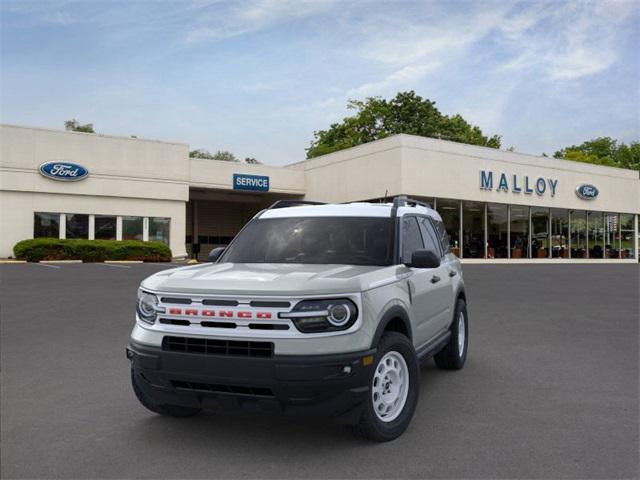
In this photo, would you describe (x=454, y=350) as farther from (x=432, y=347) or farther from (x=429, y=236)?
(x=429, y=236)

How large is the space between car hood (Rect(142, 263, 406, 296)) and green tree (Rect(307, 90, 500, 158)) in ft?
187

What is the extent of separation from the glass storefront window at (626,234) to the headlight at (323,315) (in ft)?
166

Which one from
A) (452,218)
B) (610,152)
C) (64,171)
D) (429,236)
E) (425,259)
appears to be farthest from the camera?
(610,152)

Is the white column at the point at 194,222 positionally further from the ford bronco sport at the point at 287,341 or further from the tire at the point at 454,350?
the ford bronco sport at the point at 287,341

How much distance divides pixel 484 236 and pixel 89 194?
83.4 feet

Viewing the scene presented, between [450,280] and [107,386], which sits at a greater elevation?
[450,280]

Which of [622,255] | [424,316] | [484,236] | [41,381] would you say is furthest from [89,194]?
[622,255]

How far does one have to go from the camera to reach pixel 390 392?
4383 mm

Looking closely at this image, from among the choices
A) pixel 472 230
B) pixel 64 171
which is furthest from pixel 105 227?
pixel 472 230

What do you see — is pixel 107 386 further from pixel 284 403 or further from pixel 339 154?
pixel 339 154

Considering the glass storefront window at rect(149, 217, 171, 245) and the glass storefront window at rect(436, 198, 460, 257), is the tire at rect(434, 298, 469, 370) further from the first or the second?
the glass storefront window at rect(149, 217, 171, 245)

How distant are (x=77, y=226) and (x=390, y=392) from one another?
108ft

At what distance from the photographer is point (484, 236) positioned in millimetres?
38656

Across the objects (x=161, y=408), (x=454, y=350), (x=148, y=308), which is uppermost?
(x=148, y=308)
